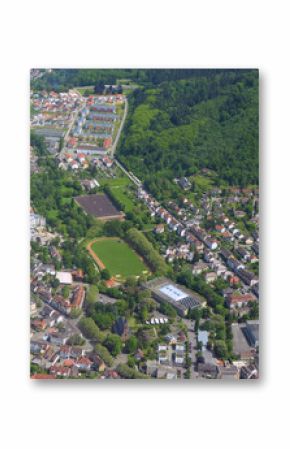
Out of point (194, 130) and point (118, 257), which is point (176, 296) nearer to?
point (118, 257)

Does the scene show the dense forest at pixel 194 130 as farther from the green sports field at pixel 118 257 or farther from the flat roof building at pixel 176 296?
the flat roof building at pixel 176 296

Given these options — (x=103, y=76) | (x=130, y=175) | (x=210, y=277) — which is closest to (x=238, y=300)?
(x=210, y=277)

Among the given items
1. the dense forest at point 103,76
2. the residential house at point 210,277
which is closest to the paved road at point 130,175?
the dense forest at point 103,76

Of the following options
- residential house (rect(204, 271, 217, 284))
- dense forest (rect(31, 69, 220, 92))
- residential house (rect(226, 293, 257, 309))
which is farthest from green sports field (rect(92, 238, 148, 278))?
dense forest (rect(31, 69, 220, 92))

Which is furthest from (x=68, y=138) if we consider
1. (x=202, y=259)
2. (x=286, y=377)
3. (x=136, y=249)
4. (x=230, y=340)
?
(x=286, y=377)
